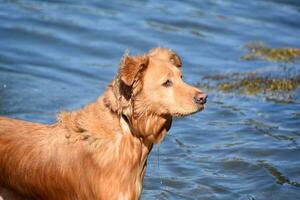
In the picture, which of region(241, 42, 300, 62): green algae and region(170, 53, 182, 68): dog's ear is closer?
region(170, 53, 182, 68): dog's ear

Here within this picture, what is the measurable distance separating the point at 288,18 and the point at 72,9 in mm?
6371

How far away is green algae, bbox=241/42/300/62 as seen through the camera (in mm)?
18000

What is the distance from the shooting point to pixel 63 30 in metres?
19.5

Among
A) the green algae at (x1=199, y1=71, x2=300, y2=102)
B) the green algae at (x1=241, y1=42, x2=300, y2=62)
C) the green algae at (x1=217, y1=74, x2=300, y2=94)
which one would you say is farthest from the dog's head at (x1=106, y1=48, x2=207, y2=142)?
the green algae at (x1=241, y1=42, x2=300, y2=62)

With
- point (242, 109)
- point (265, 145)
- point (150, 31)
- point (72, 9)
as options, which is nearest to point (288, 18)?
point (150, 31)

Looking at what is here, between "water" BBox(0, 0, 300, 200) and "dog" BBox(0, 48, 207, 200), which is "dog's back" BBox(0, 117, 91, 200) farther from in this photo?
"water" BBox(0, 0, 300, 200)

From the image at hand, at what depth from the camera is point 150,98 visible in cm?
795

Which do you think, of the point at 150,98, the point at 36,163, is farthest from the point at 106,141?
the point at 36,163

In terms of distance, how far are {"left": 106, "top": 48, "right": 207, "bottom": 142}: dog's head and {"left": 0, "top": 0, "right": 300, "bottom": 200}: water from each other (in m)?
3.24

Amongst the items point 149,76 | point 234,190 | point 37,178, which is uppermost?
point 149,76

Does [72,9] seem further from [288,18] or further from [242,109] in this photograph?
[242,109]

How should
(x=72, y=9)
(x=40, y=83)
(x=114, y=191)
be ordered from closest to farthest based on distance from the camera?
(x=114, y=191) < (x=40, y=83) < (x=72, y=9)

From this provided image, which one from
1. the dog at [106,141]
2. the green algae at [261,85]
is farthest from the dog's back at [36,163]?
the green algae at [261,85]

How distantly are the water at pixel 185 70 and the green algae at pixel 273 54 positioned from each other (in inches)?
10.9
